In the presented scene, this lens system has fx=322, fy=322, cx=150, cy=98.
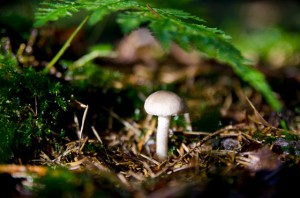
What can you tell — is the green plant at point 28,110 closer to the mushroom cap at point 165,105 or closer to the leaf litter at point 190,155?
the leaf litter at point 190,155

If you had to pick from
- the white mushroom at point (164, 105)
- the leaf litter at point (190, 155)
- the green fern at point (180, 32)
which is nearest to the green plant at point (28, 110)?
the leaf litter at point (190, 155)

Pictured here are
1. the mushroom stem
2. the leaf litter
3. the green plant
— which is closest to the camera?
the leaf litter

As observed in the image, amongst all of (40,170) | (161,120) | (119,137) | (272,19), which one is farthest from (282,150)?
(272,19)

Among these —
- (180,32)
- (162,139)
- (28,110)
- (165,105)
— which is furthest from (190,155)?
(28,110)

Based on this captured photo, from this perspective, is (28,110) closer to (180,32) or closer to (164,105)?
(164,105)

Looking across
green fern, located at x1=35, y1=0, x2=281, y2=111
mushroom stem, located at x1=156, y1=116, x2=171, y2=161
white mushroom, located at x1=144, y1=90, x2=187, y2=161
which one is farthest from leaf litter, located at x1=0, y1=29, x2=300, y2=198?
green fern, located at x1=35, y1=0, x2=281, y2=111

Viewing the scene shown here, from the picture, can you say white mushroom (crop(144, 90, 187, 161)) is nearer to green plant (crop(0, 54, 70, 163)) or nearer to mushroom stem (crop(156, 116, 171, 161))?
mushroom stem (crop(156, 116, 171, 161))

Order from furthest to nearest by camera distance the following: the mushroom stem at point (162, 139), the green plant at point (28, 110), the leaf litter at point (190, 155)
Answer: the mushroom stem at point (162, 139) → the green plant at point (28, 110) → the leaf litter at point (190, 155)
